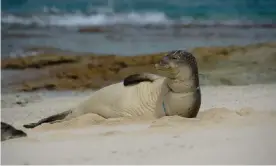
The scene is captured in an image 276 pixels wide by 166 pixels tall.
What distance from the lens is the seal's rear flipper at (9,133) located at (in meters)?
1.61

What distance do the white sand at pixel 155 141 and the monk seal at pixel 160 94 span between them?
11 centimetres

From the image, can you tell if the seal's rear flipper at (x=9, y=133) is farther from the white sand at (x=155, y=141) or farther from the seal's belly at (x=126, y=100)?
the seal's belly at (x=126, y=100)

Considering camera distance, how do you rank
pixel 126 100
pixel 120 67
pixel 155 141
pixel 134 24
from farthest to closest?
pixel 120 67
pixel 134 24
pixel 126 100
pixel 155 141

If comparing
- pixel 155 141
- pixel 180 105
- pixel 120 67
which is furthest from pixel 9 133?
pixel 120 67

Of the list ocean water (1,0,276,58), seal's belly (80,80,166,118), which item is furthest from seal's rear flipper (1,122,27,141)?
ocean water (1,0,276,58)

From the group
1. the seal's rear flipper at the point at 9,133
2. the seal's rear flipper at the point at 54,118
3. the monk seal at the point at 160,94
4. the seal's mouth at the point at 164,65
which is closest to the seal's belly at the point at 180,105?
the monk seal at the point at 160,94

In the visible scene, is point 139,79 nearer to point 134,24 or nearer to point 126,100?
point 126,100

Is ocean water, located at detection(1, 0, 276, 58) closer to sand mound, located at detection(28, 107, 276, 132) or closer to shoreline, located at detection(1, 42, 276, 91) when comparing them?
shoreline, located at detection(1, 42, 276, 91)

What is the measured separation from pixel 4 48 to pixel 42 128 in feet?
2.49

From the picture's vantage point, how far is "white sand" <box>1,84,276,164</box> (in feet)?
4.83

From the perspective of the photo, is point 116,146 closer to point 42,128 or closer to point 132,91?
point 42,128

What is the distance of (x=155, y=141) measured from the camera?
5.23 feet

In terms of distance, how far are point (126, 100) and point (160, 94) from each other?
16cm

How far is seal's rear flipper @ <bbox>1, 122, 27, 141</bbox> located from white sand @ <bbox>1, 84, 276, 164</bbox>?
37 millimetres
